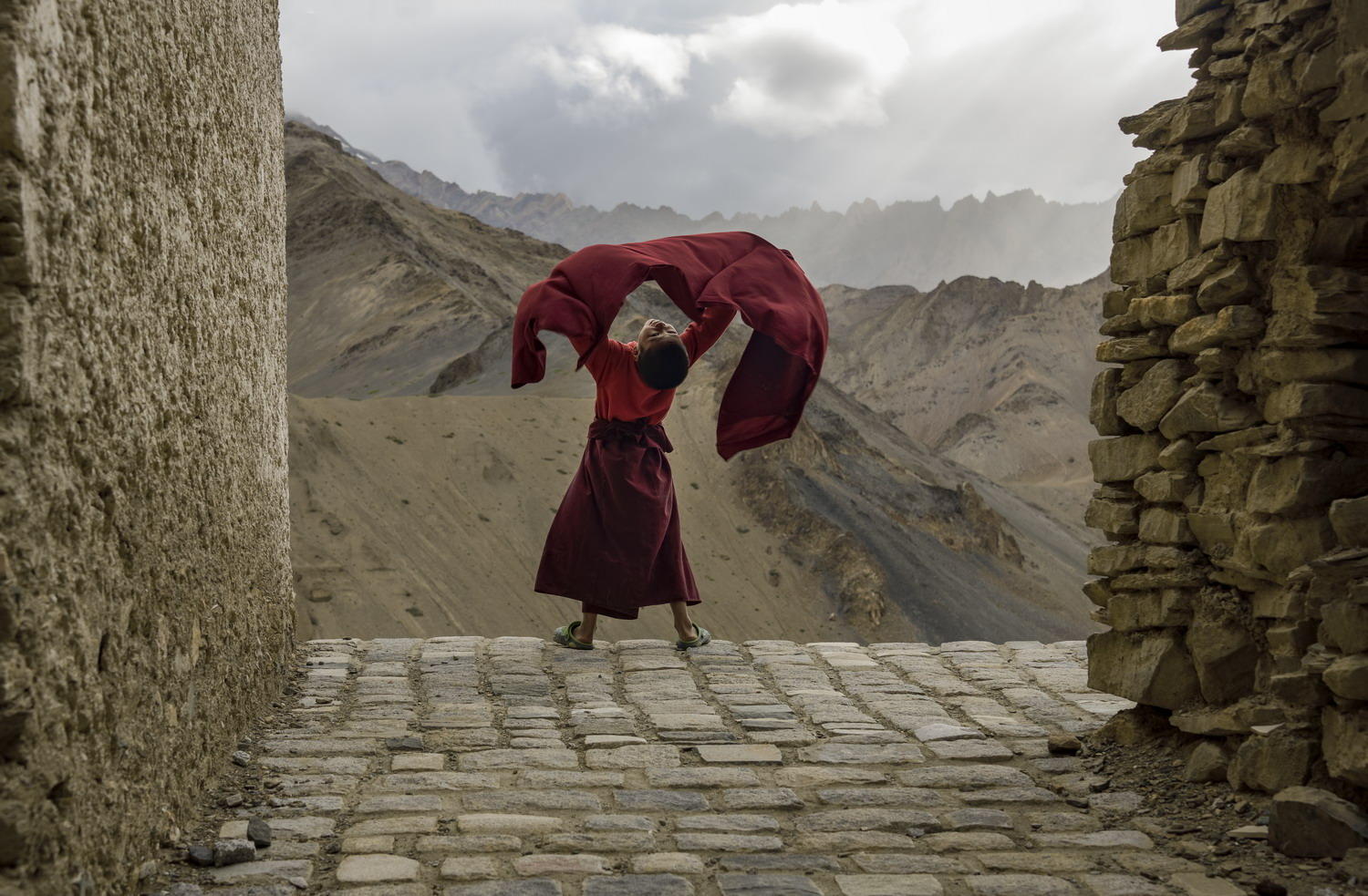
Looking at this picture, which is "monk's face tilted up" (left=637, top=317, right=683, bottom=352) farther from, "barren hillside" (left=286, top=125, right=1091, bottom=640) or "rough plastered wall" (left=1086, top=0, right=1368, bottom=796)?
"barren hillside" (left=286, top=125, right=1091, bottom=640)

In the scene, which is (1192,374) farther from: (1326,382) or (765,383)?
(765,383)

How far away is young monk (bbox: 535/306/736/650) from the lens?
6160mm

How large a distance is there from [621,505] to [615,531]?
15 cm

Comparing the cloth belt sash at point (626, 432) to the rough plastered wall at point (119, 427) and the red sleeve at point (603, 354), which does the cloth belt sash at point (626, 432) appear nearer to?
the red sleeve at point (603, 354)

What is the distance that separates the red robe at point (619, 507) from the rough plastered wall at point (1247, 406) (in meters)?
2.40

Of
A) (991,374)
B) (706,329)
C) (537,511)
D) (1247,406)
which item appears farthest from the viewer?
(991,374)

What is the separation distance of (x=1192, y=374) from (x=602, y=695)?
2851 millimetres

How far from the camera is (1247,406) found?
3.84 m

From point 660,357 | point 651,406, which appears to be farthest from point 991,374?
point 660,357

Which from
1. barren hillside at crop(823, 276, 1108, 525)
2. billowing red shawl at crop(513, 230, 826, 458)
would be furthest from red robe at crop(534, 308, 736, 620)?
barren hillside at crop(823, 276, 1108, 525)

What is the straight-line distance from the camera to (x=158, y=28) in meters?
3.30

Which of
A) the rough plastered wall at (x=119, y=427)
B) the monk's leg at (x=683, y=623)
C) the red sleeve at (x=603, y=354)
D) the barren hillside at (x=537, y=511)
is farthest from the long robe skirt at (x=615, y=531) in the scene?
Answer: the barren hillside at (x=537, y=511)

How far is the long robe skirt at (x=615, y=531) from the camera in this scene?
618 centimetres

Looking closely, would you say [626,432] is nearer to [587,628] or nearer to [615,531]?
[615,531]
